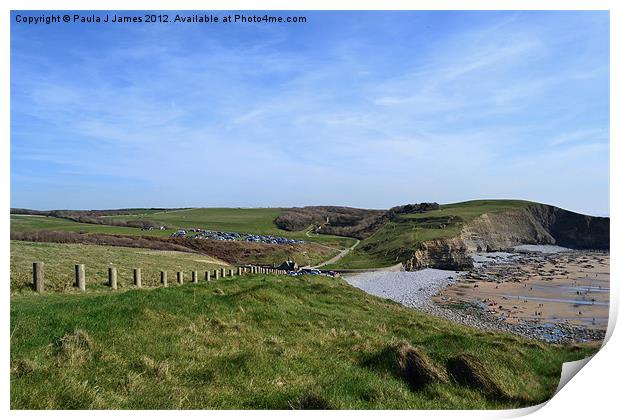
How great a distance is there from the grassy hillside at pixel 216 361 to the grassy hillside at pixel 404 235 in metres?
69.4

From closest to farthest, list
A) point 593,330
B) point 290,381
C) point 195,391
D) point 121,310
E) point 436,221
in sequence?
point 195,391
point 290,381
point 121,310
point 593,330
point 436,221

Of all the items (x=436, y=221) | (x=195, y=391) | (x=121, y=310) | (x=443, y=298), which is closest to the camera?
(x=195, y=391)

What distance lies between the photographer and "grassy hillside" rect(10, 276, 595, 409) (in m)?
8.22

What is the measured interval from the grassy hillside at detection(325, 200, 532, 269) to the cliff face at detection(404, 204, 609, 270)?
3.15 meters

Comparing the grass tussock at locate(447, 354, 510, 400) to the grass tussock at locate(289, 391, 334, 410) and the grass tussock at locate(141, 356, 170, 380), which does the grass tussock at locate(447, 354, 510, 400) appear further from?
the grass tussock at locate(141, 356, 170, 380)

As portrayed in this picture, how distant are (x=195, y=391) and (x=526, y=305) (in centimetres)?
4768

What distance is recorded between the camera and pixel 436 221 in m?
126

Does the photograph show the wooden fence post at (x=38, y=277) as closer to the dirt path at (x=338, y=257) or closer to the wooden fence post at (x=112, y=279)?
the wooden fence post at (x=112, y=279)

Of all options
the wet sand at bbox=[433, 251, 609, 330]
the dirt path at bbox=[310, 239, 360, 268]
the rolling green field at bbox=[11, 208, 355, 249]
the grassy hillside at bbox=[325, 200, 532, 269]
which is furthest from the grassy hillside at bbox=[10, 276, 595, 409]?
the grassy hillside at bbox=[325, 200, 532, 269]

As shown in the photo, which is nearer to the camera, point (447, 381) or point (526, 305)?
point (447, 381)

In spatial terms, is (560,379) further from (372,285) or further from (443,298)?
(372,285)

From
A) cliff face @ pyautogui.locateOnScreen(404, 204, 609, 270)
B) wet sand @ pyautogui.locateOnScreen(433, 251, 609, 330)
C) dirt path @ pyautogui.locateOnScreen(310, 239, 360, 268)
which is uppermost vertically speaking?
cliff face @ pyautogui.locateOnScreen(404, 204, 609, 270)

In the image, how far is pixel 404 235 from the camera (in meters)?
110
